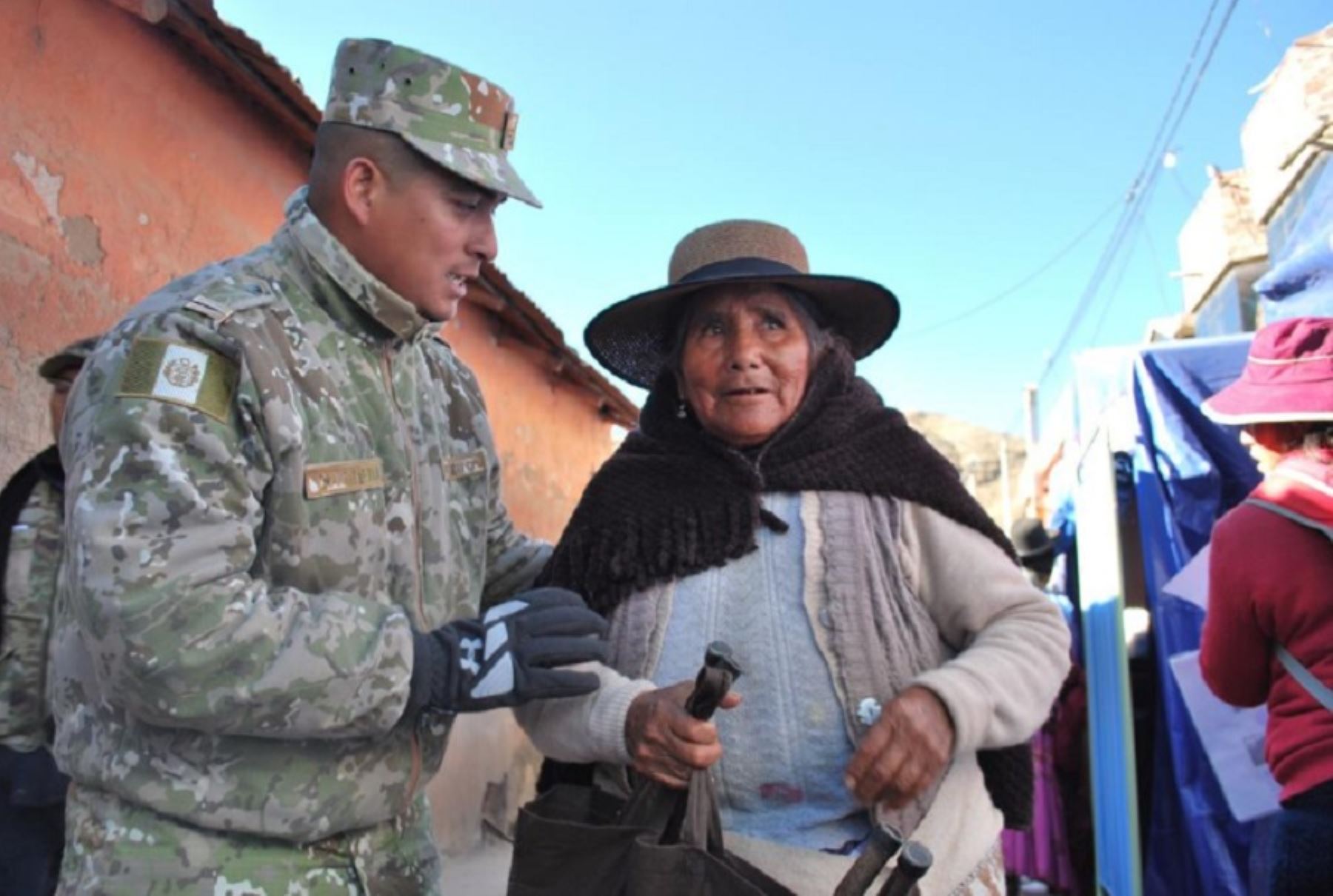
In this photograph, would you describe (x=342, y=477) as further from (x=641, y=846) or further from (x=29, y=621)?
(x=29, y=621)

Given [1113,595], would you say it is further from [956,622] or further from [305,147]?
[305,147]

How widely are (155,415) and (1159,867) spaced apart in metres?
4.63

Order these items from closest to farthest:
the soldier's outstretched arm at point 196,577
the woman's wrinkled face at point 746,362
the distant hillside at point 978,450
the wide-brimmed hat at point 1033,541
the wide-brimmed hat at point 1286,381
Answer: the soldier's outstretched arm at point 196,577 < the woman's wrinkled face at point 746,362 < the wide-brimmed hat at point 1286,381 < the wide-brimmed hat at point 1033,541 < the distant hillside at point 978,450

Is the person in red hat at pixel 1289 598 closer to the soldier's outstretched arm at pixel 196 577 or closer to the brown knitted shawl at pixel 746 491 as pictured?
the brown knitted shawl at pixel 746 491

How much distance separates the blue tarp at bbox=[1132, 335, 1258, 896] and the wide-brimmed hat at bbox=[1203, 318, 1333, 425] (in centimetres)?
190

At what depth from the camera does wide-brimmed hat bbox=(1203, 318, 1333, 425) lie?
8.70ft

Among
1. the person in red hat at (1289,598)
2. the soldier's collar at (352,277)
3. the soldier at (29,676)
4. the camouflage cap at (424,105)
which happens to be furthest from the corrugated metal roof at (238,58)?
the person in red hat at (1289,598)

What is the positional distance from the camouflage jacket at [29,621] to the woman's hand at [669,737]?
5.72ft

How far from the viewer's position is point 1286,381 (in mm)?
2742

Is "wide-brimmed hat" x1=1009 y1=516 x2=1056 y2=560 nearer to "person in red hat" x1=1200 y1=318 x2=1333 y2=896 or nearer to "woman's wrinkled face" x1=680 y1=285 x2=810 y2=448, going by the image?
"person in red hat" x1=1200 y1=318 x2=1333 y2=896

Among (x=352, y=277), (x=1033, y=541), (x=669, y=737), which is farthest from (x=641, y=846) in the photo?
(x=1033, y=541)

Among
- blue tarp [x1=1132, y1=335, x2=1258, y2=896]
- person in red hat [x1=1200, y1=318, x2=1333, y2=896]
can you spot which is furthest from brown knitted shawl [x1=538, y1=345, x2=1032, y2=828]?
blue tarp [x1=1132, y1=335, x2=1258, y2=896]

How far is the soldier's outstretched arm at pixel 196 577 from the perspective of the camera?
141 centimetres

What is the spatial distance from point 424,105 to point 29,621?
1.76 metres
